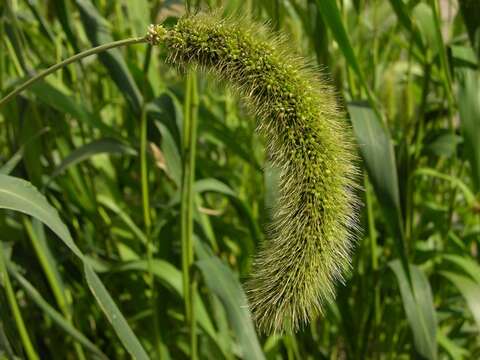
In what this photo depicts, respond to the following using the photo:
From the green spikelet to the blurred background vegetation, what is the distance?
0.22 meters

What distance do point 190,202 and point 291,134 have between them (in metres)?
0.50

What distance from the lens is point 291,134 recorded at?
0.93 meters

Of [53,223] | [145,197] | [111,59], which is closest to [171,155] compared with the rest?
[145,197]

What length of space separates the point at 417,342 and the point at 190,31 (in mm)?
914

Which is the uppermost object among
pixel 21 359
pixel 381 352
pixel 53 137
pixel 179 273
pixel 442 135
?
pixel 53 137

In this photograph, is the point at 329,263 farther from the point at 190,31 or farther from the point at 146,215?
the point at 146,215

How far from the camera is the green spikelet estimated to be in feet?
3.05

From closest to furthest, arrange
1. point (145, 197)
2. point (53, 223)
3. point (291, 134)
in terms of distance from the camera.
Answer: point (291, 134) < point (53, 223) < point (145, 197)

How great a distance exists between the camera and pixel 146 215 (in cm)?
155

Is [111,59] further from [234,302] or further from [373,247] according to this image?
[373,247]

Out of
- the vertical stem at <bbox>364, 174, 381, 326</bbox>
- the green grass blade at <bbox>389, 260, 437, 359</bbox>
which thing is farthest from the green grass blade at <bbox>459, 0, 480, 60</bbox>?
the green grass blade at <bbox>389, 260, 437, 359</bbox>

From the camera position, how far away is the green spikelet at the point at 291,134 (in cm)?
93

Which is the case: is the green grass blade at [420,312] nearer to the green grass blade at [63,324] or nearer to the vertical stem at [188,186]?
the vertical stem at [188,186]

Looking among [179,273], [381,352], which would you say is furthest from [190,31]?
[381,352]
